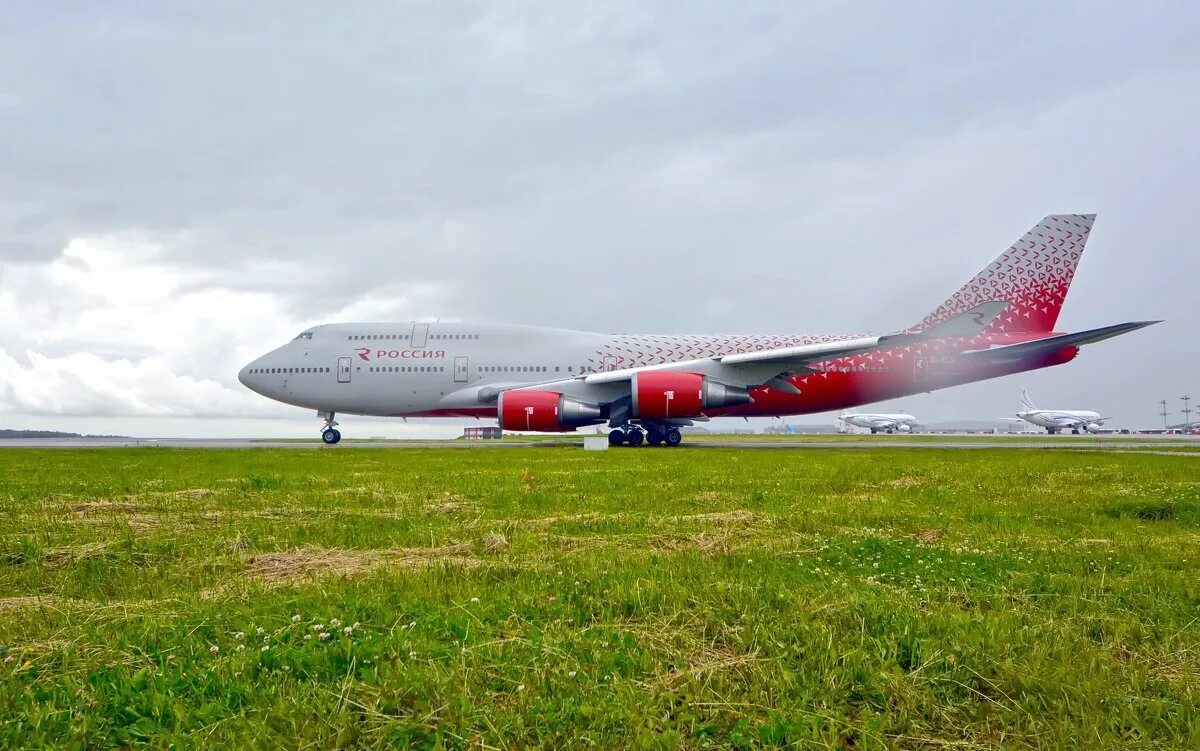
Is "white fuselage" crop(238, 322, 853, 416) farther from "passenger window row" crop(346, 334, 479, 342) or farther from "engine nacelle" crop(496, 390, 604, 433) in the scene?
"engine nacelle" crop(496, 390, 604, 433)

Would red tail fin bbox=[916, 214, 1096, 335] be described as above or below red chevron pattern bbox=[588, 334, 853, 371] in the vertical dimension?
above

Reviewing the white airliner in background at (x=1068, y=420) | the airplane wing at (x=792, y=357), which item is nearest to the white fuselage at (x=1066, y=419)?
the white airliner in background at (x=1068, y=420)

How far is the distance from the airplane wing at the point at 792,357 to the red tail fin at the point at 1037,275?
7.58ft

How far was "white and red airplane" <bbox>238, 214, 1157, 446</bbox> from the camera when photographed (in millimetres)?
21266

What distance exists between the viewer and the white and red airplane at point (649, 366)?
837 inches

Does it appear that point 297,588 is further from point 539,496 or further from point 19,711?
point 539,496

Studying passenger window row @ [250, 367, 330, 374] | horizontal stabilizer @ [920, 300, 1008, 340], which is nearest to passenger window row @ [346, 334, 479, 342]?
passenger window row @ [250, 367, 330, 374]

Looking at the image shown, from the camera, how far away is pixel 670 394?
20625 millimetres

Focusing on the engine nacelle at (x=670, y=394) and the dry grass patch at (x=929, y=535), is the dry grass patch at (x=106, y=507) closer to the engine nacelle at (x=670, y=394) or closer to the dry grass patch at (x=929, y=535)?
the dry grass patch at (x=929, y=535)

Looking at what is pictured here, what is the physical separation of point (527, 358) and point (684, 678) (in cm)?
2240

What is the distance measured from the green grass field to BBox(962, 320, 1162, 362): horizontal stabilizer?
55.2 ft

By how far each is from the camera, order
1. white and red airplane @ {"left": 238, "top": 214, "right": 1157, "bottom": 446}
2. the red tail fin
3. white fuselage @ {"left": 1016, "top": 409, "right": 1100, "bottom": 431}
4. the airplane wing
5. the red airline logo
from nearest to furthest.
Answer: the airplane wing
white and red airplane @ {"left": 238, "top": 214, "right": 1157, "bottom": 446}
the red tail fin
the red airline logo
white fuselage @ {"left": 1016, "top": 409, "right": 1100, "bottom": 431}

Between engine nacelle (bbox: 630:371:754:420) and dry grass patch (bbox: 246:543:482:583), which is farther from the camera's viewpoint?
engine nacelle (bbox: 630:371:754:420)

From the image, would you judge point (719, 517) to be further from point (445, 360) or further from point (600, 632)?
point (445, 360)
